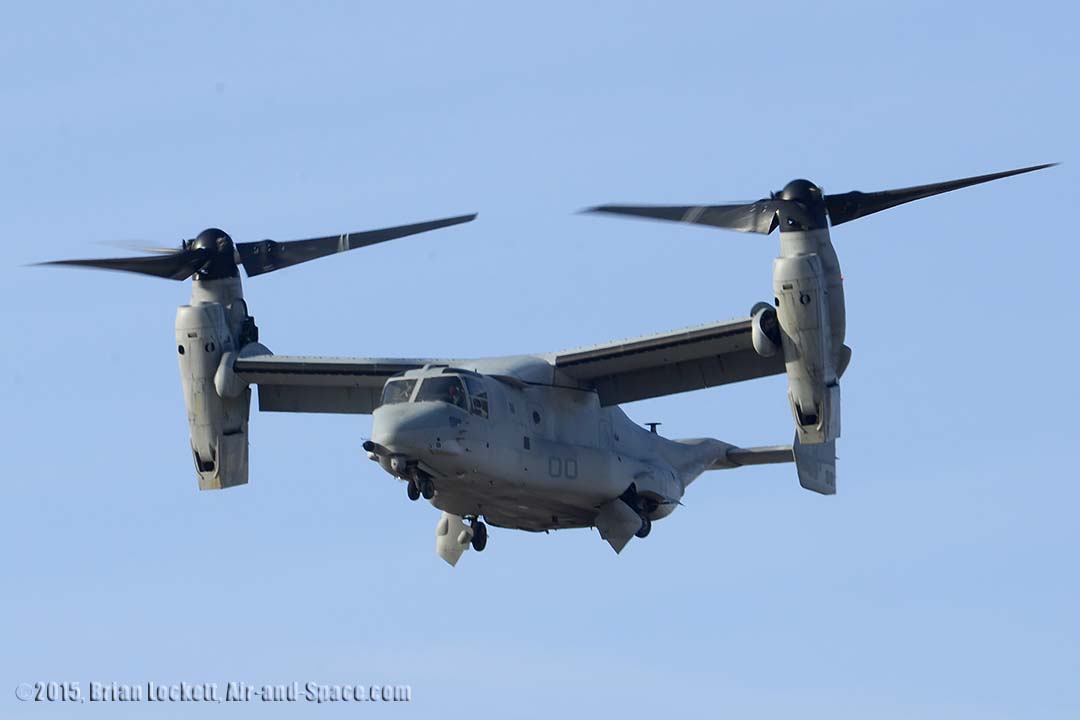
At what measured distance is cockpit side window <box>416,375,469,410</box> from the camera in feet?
109

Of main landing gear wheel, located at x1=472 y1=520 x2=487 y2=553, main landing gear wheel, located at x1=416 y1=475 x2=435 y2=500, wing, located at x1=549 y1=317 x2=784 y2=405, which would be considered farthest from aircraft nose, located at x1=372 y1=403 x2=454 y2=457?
main landing gear wheel, located at x1=472 y1=520 x2=487 y2=553

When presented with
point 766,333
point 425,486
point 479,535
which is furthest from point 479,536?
point 766,333

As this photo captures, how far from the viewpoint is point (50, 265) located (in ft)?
116

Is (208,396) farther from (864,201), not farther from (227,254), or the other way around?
(864,201)

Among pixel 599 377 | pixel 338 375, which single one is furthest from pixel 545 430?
pixel 338 375

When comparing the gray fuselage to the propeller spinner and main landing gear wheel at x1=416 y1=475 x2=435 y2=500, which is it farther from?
the propeller spinner

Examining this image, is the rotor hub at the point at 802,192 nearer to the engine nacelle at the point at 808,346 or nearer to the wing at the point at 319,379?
the engine nacelle at the point at 808,346

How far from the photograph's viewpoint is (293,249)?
38.3m

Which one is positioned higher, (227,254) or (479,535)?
(227,254)

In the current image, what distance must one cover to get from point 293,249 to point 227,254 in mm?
1179

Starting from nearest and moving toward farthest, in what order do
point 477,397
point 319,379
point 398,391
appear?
point 398,391 < point 477,397 < point 319,379

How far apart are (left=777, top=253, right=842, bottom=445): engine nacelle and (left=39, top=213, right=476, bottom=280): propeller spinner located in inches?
280

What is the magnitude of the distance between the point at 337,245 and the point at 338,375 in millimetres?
2394

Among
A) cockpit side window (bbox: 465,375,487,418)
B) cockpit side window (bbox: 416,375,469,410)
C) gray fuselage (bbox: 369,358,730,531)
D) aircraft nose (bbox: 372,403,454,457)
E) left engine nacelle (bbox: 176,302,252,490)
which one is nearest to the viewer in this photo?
aircraft nose (bbox: 372,403,454,457)
